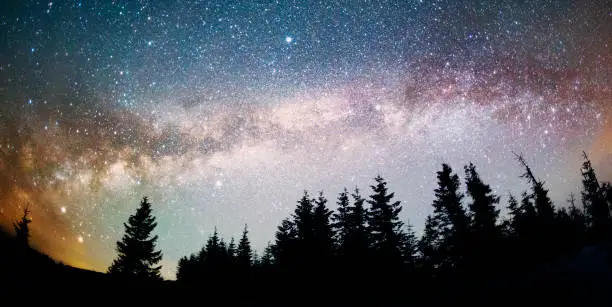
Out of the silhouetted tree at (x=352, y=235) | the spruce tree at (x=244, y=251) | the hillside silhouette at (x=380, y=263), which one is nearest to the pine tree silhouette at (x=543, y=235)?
the hillside silhouette at (x=380, y=263)

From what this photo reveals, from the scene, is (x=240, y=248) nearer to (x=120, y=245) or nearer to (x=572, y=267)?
(x=120, y=245)

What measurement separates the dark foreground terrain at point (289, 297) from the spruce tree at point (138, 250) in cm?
2407

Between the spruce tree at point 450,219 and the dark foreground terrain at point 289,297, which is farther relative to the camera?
the spruce tree at point 450,219

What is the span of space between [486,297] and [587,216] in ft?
182

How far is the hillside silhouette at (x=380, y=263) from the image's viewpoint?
867 cm

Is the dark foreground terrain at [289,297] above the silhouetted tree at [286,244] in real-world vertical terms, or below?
below

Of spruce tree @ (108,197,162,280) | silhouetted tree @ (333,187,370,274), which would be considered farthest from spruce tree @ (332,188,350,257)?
spruce tree @ (108,197,162,280)

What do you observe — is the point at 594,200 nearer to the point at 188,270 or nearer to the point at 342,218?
the point at 342,218

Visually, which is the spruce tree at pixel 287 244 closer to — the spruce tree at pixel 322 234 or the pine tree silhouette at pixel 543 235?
the spruce tree at pixel 322 234

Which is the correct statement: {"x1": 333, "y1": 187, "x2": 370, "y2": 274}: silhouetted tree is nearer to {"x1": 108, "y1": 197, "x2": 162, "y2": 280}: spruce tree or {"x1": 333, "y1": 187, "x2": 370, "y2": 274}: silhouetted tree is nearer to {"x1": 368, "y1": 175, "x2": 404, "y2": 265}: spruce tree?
{"x1": 368, "y1": 175, "x2": 404, "y2": 265}: spruce tree

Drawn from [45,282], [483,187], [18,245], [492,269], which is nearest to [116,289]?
[45,282]

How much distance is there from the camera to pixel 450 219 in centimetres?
2944

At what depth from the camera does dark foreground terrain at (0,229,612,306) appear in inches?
275

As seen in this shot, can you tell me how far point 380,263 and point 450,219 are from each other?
10364mm
